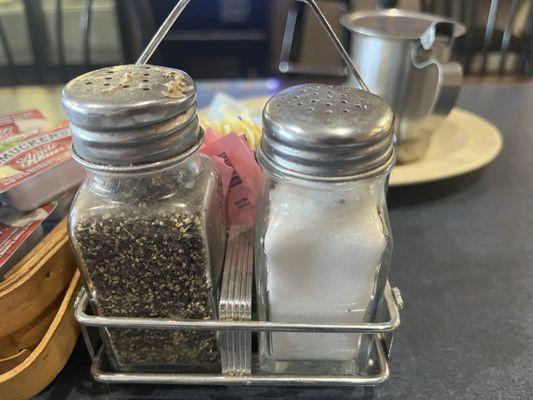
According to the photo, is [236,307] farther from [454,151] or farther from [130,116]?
[454,151]

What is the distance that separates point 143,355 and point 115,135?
7.6 inches

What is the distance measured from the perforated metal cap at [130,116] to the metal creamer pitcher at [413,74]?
1.28ft

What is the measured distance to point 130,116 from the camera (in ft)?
1.06

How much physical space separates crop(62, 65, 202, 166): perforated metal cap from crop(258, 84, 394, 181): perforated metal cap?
2.5 inches

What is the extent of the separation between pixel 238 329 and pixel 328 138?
16 cm

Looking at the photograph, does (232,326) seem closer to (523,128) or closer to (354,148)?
(354,148)

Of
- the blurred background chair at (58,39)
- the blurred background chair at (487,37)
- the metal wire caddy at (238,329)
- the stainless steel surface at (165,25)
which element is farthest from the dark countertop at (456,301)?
the blurred background chair at (487,37)

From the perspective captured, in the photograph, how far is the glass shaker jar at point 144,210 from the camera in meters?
0.33

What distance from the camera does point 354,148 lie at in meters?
0.33

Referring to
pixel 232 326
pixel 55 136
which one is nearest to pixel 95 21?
pixel 55 136

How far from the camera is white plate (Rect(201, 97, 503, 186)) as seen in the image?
0.65 m

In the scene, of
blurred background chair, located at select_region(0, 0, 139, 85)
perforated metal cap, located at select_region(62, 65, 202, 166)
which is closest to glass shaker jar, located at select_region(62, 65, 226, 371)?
perforated metal cap, located at select_region(62, 65, 202, 166)

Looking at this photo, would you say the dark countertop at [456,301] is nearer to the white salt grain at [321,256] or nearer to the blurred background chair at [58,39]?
the white salt grain at [321,256]

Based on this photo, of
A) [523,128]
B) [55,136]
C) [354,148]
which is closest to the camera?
[354,148]
